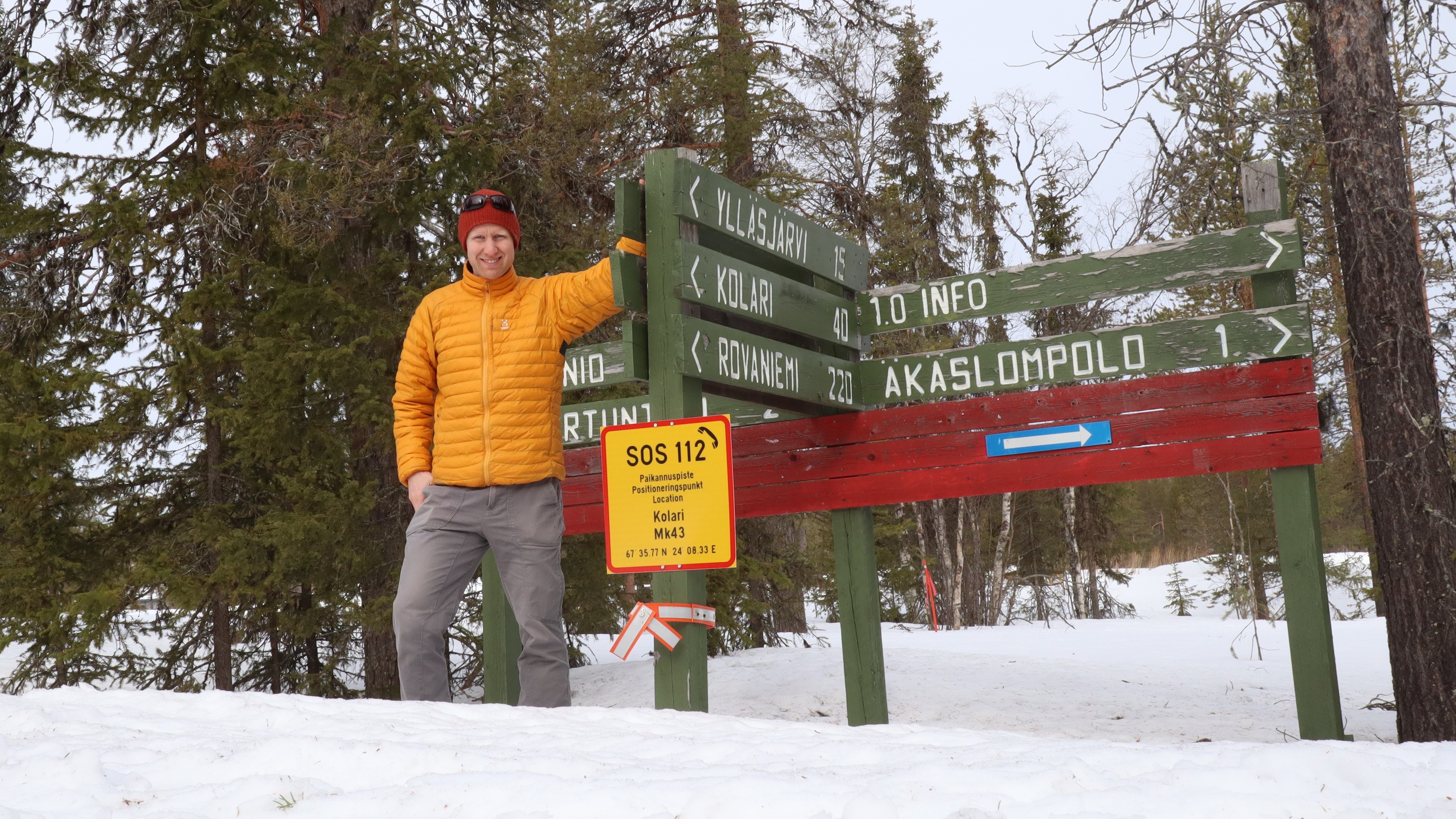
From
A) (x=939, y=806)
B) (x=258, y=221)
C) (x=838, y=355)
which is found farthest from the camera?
(x=258, y=221)

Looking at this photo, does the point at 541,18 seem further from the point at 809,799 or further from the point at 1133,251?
the point at 809,799

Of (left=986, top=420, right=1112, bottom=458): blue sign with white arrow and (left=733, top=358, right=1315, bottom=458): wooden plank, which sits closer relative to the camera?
(left=733, top=358, right=1315, bottom=458): wooden plank

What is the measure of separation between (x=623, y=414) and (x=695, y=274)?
2112 mm

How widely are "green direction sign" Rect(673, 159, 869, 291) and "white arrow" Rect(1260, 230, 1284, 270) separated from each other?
215 centimetres

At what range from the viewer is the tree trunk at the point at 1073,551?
60.0 ft

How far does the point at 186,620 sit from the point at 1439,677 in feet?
37.3

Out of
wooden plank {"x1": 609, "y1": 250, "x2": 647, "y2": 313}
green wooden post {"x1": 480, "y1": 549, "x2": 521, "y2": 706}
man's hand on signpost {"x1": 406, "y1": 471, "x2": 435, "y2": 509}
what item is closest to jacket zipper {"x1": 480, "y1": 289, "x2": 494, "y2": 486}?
man's hand on signpost {"x1": 406, "y1": 471, "x2": 435, "y2": 509}

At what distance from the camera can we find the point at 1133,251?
5539mm

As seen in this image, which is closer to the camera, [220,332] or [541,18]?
[220,332]

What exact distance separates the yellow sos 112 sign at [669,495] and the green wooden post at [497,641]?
2.15 metres

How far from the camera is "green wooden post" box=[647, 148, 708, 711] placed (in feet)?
15.3

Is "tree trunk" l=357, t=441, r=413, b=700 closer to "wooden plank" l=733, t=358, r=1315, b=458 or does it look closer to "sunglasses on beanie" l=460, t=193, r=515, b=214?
"wooden plank" l=733, t=358, r=1315, b=458

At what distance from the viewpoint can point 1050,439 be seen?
550 centimetres

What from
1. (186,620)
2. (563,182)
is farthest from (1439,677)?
(186,620)
